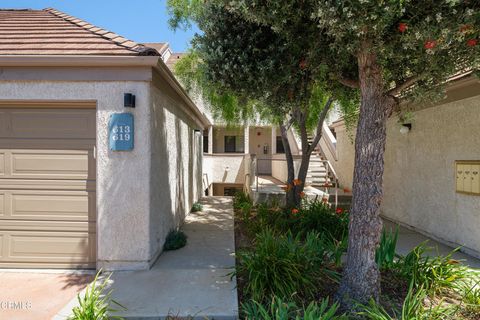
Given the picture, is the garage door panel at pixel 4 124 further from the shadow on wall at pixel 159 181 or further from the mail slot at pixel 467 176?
the mail slot at pixel 467 176

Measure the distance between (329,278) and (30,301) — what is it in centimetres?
386

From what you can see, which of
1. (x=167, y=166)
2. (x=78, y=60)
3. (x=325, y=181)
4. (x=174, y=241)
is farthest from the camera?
(x=325, y=181)

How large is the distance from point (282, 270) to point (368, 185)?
4.94 ft

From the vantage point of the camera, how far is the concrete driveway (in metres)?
3.78

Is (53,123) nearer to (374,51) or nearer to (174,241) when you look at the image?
(174,241)

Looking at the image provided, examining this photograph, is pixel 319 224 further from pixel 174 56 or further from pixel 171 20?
pixel 174 56

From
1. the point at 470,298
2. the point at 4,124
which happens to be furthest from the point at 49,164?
the point at 470,298

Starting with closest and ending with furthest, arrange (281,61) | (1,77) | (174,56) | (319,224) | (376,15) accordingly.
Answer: (376,15)
(1,77)
(281,61)
(319,224)
(174,56)

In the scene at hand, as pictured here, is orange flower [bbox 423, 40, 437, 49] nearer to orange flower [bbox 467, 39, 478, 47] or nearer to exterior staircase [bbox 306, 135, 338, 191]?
orange flower [bbox 467, 39, 478, 47]

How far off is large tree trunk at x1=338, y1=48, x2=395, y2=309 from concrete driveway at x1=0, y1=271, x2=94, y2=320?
11.5 feet

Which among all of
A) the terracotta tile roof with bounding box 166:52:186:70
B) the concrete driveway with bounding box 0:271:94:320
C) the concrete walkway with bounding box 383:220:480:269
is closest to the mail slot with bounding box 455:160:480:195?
the concrete walkway with bounding box 383:220:480:269

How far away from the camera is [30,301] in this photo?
4039 mm

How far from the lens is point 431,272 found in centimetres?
426

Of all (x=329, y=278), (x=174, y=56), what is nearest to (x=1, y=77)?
(x=329, y=278)
